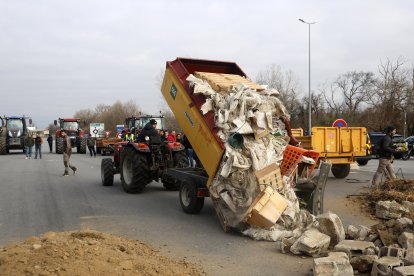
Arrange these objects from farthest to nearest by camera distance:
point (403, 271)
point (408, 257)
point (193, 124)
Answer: point (193, 124) < point (408, 257) < point (403, 271)

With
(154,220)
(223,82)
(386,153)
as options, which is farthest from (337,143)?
(154,220)

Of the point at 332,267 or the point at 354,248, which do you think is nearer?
the point at 332,267

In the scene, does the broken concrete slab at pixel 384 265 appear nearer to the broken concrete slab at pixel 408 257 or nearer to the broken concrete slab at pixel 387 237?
the broken concrete slab at pixel 408 257

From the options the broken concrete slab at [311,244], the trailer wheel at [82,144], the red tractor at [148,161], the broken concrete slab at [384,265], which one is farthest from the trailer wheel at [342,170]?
the trailer wheel at [82,144]

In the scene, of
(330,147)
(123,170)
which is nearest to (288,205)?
(123,170)

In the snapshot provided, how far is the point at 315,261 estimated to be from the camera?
5125 millimetres

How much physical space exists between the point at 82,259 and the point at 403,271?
339cm

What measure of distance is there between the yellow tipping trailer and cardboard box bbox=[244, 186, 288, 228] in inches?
294

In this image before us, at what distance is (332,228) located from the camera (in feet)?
21.3

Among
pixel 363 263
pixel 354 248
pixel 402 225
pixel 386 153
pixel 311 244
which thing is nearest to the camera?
pixel 363 263

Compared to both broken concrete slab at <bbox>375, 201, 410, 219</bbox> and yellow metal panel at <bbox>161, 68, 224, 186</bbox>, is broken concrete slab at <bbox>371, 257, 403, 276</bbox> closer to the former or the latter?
broken concrete slab at <bbox>375, 201, 410, 219</bbox>

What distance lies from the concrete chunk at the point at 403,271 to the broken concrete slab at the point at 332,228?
5.37 feet

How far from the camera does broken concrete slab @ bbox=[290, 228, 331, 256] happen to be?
597 cm

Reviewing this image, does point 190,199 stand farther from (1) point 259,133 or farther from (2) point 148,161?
(2) point 148,161
